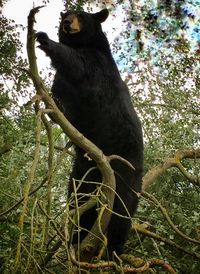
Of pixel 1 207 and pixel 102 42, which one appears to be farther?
pixel 102 42

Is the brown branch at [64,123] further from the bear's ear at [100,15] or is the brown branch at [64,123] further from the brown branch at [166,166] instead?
the bear's ear at [100,15]

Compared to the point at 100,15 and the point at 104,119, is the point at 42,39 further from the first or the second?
the point at 100,15

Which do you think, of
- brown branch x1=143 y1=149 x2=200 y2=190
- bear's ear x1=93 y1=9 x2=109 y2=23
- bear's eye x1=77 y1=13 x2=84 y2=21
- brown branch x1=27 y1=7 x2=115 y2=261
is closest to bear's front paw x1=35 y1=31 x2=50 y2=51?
brown branch x1=27 y1=7 x2=115 y2=261

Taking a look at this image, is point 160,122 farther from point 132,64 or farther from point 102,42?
point 102,42

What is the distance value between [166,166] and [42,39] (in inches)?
71.7

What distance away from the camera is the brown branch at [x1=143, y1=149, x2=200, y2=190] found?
4.05 meters

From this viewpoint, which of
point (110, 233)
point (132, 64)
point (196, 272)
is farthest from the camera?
point (132, 64)

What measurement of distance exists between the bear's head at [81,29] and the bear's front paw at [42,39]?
1.11 meters

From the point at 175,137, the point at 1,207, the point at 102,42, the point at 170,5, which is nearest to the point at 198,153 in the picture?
the point at 175,137

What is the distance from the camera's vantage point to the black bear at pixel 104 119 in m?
3.60

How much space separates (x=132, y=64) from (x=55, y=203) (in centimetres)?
262

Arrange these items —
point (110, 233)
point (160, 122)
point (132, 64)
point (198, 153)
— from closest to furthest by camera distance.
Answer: point (110, 233) → point (198, 153) → point (160, 122) → point (132, 64)

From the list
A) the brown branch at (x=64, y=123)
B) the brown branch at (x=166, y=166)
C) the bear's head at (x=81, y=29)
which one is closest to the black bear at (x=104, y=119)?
the bear's head at (x=81, y=29)

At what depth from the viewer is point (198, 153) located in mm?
4363
